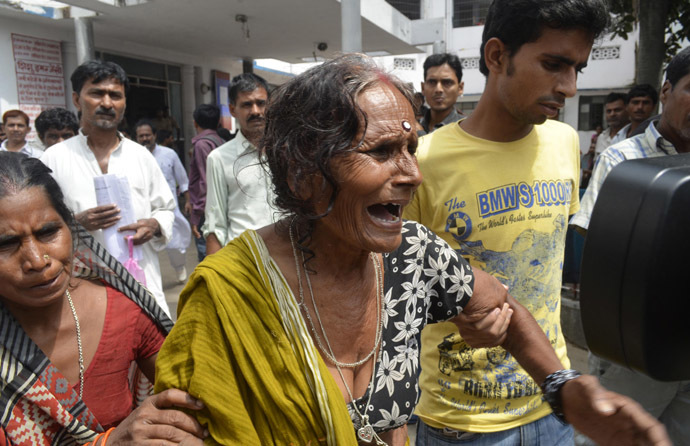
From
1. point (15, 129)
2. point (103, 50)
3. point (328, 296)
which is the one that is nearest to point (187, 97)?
point (103, 50)

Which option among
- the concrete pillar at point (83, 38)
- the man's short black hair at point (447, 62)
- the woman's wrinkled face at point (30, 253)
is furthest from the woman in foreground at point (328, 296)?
the concrete pillar at point (83, 38)

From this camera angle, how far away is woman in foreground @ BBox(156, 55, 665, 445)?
3.91 ft

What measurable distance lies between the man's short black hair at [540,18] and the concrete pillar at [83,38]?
8.24 meters

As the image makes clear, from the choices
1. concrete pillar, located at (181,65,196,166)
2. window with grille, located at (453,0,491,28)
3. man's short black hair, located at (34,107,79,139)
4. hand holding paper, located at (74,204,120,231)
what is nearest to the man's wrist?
hand holding paper, located at (74,204,120,231)

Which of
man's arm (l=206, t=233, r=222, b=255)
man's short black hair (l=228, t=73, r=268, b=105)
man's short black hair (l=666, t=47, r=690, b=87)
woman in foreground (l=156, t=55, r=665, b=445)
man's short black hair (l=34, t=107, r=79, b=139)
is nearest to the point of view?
woman in foreground (l=156, t=55, r=665, b=445)

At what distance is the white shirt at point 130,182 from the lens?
316 cm

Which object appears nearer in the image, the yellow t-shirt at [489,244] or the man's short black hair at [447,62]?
the yellow t-shirt at [489,244]

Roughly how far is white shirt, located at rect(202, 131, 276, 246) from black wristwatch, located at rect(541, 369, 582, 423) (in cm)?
228

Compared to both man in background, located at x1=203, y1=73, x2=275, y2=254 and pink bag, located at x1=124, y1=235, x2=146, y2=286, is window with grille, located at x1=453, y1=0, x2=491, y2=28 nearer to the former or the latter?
man in background, located at x1=203, y1=73, x2=275, y2=254

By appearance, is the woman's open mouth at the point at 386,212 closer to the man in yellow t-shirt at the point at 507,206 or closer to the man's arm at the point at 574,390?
the man's arm at the point at 574,390

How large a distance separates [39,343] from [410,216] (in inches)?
48.7

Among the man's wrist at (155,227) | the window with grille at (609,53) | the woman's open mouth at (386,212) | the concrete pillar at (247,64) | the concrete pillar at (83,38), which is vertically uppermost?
the window with grille at (609,53)

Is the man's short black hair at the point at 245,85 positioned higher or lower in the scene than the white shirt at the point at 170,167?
higher

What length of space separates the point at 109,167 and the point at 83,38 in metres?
6.40
